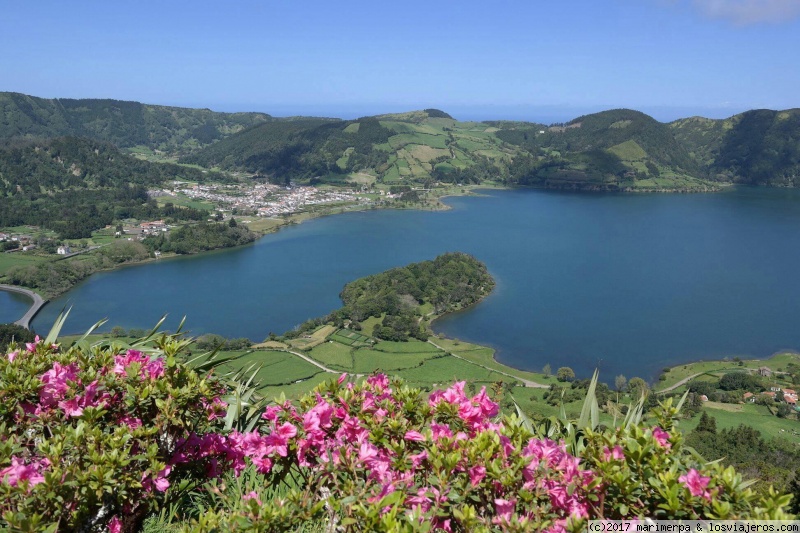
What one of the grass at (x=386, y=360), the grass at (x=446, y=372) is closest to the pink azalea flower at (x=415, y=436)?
the grass at (x=446, y=372)

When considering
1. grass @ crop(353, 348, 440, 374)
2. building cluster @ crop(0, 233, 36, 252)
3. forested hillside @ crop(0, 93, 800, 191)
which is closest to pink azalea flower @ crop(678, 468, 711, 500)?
grass @ crop(353, 348, 440, 374)

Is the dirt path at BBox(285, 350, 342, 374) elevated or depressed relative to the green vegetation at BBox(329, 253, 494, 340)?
depressed

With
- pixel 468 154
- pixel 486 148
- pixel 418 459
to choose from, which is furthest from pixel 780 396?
pixel 486 148

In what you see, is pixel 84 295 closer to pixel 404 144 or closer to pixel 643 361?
pixel 643 361

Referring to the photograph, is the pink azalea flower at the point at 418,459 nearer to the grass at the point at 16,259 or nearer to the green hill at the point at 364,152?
the grass at the point at 16,259

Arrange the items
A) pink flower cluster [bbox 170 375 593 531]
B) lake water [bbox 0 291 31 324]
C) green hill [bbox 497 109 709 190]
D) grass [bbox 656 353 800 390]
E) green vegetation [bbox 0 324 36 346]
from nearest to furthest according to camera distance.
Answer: pink flower cluster [bbox 170 375 593 531]
green vegetation [bbox 0 324 36 346]
grass [bbox 656 353 800 390]
lake water [bbox 0 291 31 324]
green hill [bbox 497 109 709 190]

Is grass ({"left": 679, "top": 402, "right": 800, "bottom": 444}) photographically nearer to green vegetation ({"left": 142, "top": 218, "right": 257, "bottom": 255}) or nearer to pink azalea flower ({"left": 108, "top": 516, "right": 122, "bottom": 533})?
pink azalea flower ({"left": 108, "top": 516, "right": 122, "bottom": 533})

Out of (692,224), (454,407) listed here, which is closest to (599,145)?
(692,224)

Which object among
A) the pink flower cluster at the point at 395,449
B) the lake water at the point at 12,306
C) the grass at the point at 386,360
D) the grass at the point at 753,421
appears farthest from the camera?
the lake water at the point at 12,306
